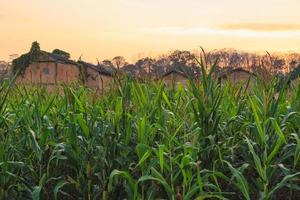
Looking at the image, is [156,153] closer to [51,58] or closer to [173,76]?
[173,76]

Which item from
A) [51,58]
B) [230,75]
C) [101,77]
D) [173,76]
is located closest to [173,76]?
[173,76]

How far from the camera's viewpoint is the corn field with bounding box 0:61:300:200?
338cm

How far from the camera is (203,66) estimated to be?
143 inches

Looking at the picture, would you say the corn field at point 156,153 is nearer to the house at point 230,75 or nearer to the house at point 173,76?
the house at point 173,76

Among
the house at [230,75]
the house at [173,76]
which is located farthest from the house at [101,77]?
the house at [230,75]

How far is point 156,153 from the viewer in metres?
3.35

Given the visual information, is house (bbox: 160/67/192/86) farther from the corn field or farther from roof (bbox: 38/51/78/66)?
roof (bbox: 38/51/78/66)

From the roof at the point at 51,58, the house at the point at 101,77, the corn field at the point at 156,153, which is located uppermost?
the house at the point at 101,77

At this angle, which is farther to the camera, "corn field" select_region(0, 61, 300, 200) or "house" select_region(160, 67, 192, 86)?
"house" select_region(160, 67, 192, 86)

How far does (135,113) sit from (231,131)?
28.6 inches

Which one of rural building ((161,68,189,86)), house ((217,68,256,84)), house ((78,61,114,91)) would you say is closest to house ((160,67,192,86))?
rural building ((161,68,189,86))

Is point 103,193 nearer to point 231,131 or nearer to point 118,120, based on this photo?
point 118,120

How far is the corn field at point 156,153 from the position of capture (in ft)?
11.1

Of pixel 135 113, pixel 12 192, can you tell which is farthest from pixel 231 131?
pixel 12 192
